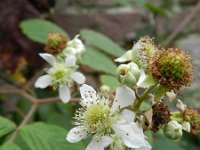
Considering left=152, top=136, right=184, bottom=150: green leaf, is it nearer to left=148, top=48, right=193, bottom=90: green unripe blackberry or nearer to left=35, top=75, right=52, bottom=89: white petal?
left=35, top=75, right=52, bottom=89: white petal

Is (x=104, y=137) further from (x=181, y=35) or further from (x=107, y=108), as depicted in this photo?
(x=181, y=35)

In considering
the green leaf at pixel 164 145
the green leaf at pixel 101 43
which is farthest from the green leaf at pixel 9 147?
the green leaf at pixel 164 145

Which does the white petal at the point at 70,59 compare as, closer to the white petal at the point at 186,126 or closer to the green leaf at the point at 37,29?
the green leaf at the point at 37,29

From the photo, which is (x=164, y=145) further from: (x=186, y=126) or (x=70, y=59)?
(x=186, y=126)

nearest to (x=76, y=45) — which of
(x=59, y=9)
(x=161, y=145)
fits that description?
(x=161, y=145)

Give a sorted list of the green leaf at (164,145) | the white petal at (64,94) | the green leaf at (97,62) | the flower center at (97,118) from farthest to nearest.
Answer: the green leaf at (164,145) → the green leaf at (97,62) → the white petal at (64,94) → the flower center at (97,118)

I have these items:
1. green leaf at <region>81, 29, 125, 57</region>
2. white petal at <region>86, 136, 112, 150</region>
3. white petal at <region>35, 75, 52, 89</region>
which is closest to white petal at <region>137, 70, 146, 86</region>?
white petal at <region>86, 136, 112, 150</region>
